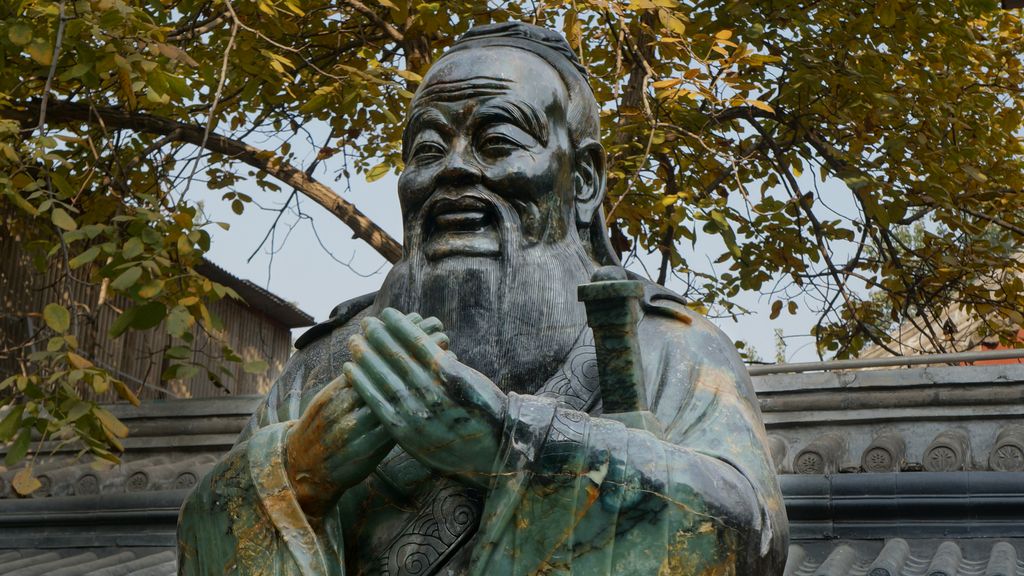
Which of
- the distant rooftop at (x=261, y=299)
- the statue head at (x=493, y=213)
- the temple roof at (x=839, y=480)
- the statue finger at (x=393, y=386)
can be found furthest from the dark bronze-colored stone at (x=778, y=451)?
the distant rooftop at (x=261, y=299)

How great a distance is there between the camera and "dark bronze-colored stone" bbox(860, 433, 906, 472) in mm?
5516

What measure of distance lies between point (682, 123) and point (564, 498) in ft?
17.5

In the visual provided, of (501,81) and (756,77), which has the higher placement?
(756,77)

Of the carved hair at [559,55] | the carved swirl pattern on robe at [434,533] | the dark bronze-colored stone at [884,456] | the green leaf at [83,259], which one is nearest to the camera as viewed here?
the carved swirl pattern on robe at [434,533]

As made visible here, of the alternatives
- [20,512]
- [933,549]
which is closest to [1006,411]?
[933,549]

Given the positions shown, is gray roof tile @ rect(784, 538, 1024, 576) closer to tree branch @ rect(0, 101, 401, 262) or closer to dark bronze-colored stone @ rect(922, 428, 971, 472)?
dark bronze-colored stone @ rect(922, 428, 971, 472)

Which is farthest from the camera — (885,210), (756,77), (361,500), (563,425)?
(756,77)

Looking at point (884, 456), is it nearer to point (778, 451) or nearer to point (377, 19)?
point (778, 451)

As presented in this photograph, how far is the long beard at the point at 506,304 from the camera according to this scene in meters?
3.18

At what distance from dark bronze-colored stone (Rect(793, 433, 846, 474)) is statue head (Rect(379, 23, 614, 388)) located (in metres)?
2.46

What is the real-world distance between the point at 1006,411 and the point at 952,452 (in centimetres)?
29

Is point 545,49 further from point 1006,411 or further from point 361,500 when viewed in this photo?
point 1006,411

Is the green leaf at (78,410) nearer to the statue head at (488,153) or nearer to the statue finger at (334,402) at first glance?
the statue head at (488,153)

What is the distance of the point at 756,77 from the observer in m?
8.20
